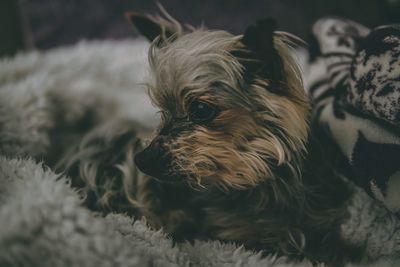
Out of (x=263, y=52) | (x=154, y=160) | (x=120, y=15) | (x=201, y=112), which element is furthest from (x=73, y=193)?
(x=120, y=15)

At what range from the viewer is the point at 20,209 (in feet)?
2.89

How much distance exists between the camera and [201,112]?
1008 millimetres

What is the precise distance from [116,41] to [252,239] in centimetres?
119

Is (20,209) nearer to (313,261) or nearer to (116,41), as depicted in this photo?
(313,261)

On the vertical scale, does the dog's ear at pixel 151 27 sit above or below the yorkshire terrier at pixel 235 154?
above

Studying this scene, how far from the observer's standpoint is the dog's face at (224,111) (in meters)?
0.99

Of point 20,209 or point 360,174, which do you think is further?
point 360,174

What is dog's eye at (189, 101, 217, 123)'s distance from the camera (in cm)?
100

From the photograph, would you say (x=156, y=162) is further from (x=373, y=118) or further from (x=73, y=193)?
(x=373, y=118)

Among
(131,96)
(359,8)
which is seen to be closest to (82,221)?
(131,96)

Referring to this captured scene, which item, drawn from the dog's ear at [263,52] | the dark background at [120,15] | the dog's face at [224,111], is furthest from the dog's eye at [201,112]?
the dark background at [120,15]

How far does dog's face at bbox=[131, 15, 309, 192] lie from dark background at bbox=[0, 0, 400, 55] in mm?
742

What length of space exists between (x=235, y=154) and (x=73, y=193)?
40 cm

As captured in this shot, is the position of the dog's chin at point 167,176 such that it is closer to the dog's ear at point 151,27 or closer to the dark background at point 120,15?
the dog's ear at point 151,27
